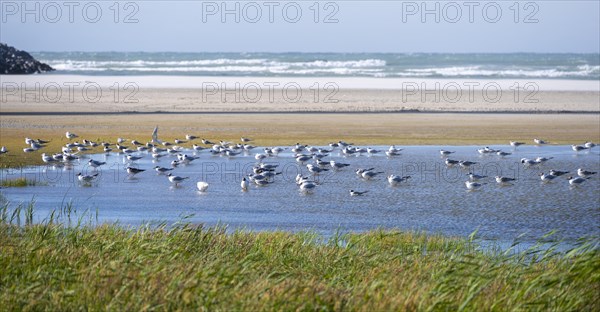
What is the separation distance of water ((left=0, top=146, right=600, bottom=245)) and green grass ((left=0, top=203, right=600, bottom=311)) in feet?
11.4

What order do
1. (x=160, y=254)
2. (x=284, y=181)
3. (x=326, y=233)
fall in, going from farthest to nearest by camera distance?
(x=284, y=181), (x=326, y=233), (x=160, y=254)

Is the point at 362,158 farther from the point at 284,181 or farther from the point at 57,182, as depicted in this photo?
the point at 57,182

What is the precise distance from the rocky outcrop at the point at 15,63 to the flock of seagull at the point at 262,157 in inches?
1571

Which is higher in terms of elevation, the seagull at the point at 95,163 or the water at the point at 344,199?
the seagull at the point at 95,163

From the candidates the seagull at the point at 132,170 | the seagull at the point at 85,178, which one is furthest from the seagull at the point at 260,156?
the seagull at the point at 85,178

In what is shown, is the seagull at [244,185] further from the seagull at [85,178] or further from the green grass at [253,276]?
the green grass at [253,276]

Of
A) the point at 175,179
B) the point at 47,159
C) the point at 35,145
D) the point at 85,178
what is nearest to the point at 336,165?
the point at 175,179

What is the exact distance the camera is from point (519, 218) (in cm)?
1499

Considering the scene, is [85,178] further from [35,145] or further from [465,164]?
[465,164]

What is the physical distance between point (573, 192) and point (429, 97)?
26.6m

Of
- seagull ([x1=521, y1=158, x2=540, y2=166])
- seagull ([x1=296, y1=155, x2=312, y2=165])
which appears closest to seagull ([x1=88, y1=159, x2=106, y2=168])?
seagull ([x1=296, y1=155, x2=312, y2=165])

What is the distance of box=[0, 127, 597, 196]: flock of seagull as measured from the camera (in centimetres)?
1831

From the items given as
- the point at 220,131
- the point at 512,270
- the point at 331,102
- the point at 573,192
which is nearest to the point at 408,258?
the point at 512,270

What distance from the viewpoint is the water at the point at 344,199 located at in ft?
46.8
